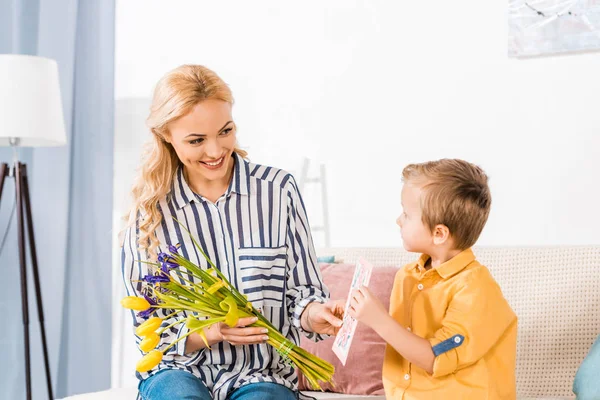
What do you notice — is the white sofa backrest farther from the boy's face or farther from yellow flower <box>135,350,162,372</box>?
yellow flower <box>135,350,162,372</box>

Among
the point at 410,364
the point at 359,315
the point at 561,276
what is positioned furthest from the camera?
the point at 561,276

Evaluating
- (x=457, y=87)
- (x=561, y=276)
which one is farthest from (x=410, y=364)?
(x=457, y=87)

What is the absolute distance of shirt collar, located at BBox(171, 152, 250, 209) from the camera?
5.70 feet

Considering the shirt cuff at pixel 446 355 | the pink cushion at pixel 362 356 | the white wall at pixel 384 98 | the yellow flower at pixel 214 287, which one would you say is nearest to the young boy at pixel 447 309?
the shirt cuff at pixel 446 355

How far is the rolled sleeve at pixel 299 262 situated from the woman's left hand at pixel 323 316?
69mm

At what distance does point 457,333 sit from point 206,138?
67 cm

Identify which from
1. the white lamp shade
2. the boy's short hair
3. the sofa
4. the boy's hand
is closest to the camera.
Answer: the boy's hand

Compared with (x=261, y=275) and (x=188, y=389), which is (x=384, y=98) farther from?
(x=188, y=389)

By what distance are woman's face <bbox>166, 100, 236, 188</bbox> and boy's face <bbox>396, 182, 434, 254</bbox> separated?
1.35ft

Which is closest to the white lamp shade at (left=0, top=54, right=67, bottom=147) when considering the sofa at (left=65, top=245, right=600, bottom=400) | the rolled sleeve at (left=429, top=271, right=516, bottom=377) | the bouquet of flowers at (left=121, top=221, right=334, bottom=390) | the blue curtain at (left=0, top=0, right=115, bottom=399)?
the blue curtain at (left=0, top=0, right=115, bottom=399)

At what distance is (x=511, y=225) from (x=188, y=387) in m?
1.56

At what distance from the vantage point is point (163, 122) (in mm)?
1681

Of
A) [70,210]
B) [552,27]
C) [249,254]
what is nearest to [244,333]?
[249,254]

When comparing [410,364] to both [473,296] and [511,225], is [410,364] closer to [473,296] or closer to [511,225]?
[473,296]
